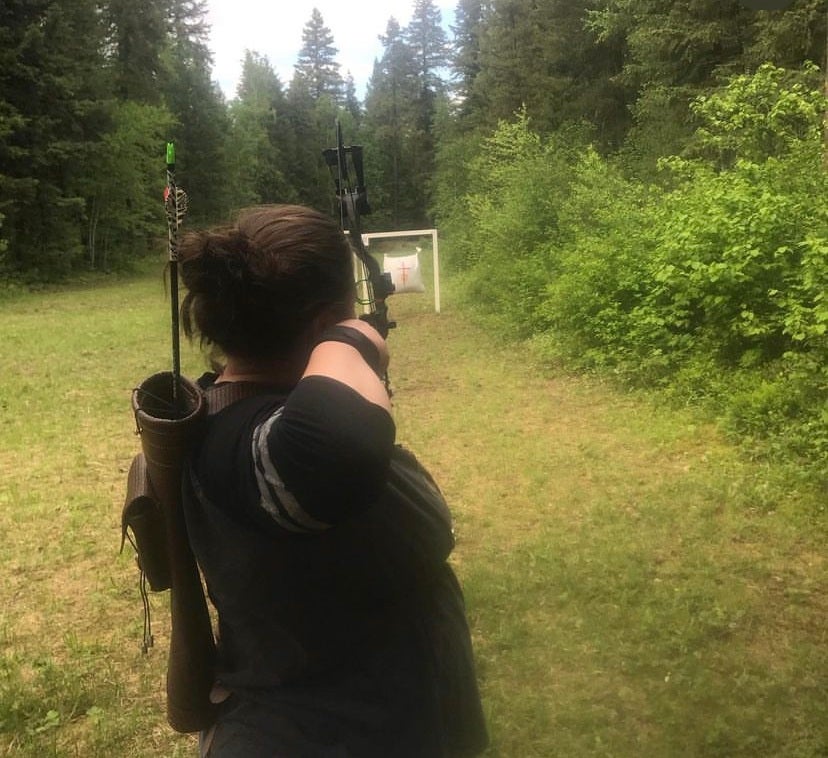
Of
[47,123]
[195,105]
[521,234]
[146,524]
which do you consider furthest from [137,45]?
[146,524]

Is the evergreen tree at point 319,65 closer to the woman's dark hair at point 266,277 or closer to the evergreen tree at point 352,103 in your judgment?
the evergreen tree at point 352,103

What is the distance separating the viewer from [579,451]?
5641 millimetres

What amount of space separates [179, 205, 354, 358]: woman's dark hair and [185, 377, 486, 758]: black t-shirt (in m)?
0.09

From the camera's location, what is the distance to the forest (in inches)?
245

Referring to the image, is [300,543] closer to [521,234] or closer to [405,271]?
[521,234]

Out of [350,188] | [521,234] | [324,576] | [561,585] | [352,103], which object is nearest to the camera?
[324,576]

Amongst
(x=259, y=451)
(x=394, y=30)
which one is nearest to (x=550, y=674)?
(x=259, y=451)

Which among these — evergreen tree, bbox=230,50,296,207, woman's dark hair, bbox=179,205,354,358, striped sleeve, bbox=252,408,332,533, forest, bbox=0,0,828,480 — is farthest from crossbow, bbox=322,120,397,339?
evergreen tree, bbox=230,50,296,207

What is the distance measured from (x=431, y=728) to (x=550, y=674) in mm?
2021

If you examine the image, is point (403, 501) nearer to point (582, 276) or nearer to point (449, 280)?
point (582, 276)

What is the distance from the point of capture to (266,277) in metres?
1.05

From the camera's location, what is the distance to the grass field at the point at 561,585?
2.74m

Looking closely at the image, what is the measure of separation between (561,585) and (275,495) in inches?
118

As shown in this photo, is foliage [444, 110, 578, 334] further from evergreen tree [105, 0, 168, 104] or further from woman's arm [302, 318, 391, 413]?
evergreen tree [105, 0, 168, 104]
